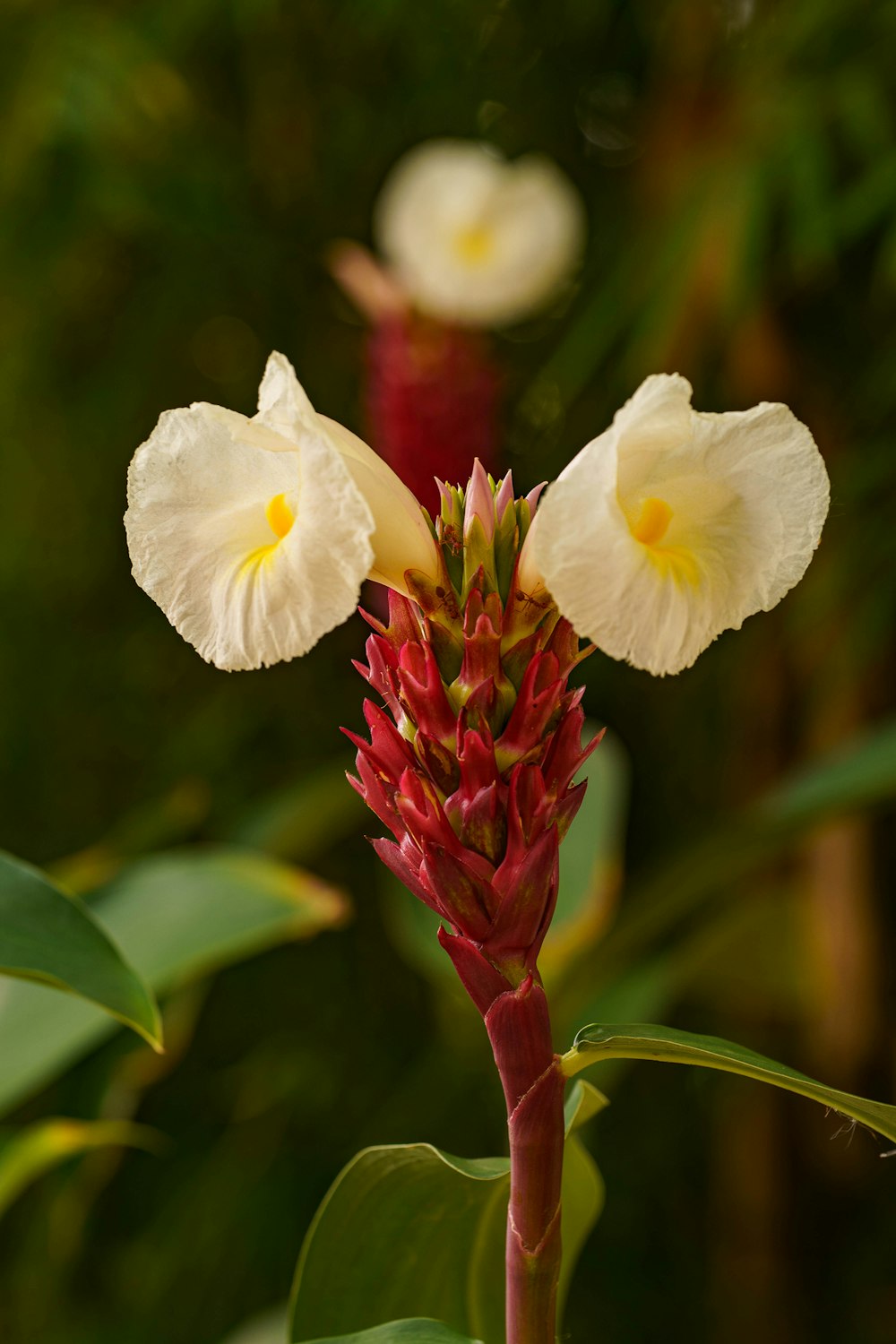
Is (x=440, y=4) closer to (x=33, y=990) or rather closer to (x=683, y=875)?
(x=683, y=875)

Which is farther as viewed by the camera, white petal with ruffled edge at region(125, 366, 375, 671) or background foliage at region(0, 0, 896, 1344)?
background foliage at region(0, 0, 896, 1344)

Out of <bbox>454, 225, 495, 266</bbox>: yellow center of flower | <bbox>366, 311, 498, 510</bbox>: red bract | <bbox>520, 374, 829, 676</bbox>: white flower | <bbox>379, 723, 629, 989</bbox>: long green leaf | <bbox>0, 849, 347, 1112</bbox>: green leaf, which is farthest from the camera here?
<bbox>454, 225, 495, 266</bbox>: yellow center of flower

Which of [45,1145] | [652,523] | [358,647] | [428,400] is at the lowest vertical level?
[358,647]

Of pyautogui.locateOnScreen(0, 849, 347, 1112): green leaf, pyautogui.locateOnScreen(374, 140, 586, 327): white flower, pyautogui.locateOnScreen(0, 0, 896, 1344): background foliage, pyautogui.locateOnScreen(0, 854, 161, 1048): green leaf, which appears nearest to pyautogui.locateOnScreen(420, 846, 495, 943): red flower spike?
pyautogui.locateOnScreen(0, 854, 161, 1048): green leaf

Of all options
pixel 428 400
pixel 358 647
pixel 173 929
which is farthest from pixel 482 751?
pixel 358 647

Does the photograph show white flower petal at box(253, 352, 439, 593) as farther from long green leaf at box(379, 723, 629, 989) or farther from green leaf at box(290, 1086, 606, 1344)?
long green leaf at box(379, 723, 629, 989)

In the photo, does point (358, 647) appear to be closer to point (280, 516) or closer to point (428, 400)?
point (428, 400)


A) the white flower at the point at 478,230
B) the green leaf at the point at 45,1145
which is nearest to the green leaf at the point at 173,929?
the green leaf at the point at 45,1145

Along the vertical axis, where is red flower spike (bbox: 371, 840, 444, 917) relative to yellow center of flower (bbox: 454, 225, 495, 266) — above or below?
above

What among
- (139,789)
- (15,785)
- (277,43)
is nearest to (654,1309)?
(139,789)
